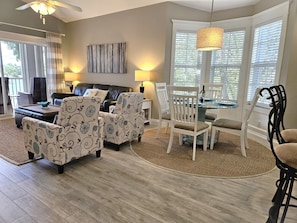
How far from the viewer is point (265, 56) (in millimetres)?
4008

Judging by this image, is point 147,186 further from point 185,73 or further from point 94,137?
point 185,73

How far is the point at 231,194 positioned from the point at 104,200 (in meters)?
1.34

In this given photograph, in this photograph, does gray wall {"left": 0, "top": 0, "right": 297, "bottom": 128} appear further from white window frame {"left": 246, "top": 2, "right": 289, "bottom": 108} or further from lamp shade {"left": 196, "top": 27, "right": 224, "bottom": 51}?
lamp shade {"left": 196, "top": 27, "right": 224, "bottom": 51}

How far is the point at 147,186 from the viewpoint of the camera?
2.32 meters

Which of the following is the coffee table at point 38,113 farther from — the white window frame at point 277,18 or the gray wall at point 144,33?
the white window frame at point 277,18

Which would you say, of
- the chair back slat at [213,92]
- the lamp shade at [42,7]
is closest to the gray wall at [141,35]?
the chair back slat at [213,92]

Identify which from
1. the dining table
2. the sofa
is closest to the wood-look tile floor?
the dining table

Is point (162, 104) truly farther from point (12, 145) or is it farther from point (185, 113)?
point (12, 145)

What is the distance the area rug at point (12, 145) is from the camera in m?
2.94

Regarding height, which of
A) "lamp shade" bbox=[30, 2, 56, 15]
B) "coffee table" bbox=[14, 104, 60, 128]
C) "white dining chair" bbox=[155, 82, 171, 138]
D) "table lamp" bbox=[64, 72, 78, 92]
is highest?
"lamp shade" bbox=[30, 2, 56, 15]

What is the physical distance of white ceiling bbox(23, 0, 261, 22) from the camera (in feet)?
14.3

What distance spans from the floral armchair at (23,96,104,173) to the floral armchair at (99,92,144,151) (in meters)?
0.39

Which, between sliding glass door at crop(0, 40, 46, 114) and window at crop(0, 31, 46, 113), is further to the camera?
sliding glass door at crop(0, 40, 46, 114)

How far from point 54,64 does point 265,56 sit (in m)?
5.47
